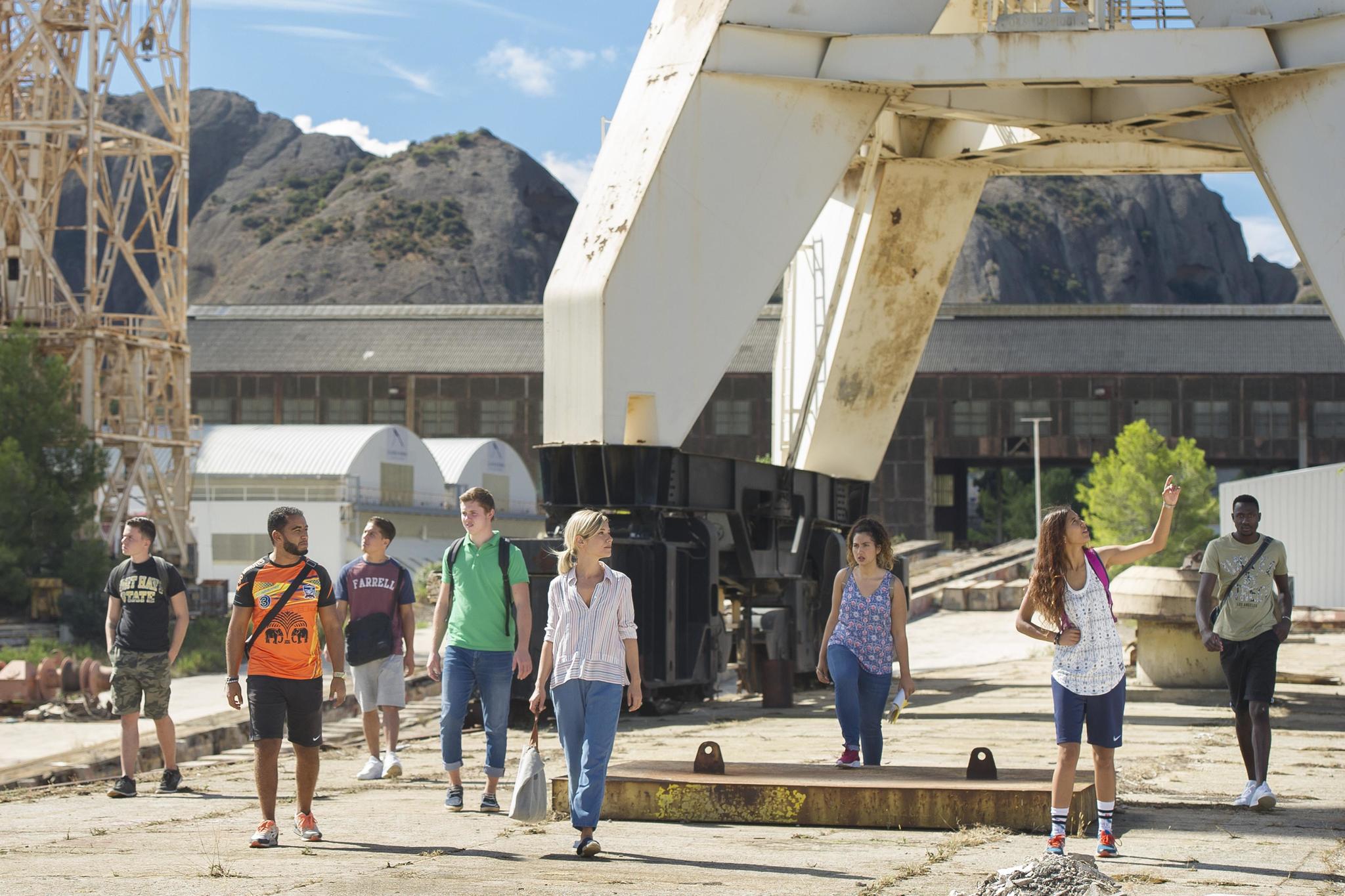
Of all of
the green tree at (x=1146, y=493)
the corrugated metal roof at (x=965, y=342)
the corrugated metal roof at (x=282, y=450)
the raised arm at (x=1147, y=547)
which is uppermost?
the corrugated metal roof at (x=965, y=342)

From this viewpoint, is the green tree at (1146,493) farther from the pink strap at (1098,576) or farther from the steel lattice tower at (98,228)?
the pink strap at (1098,576)

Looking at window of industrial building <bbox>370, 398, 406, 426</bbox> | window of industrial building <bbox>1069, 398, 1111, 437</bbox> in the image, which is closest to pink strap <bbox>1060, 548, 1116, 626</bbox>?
window of industrial building <bbox>1069, 398, 1111, 437</bbox>

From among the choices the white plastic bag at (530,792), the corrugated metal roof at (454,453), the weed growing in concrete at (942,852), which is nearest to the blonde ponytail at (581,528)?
the white plastic bag at (530,792)

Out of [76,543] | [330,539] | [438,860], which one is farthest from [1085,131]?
[330,539]

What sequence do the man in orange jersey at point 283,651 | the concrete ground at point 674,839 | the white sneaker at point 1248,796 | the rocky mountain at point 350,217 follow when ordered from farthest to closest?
the rocky mountain at point 350,217, the white sneaker at point 1248,796, the man in orange jersey at point 283,651, the concrete ground at point 674,839

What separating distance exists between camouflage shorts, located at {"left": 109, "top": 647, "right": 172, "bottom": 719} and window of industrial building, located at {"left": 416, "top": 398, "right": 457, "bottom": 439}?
5310 centimetres

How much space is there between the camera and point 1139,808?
28.2ft

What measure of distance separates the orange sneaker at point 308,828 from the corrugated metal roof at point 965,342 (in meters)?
51.9

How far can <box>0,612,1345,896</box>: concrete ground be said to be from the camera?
632 cm

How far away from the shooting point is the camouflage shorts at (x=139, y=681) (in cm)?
1018

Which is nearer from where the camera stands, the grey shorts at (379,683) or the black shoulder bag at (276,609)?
the black shoulder bag at (276,609)

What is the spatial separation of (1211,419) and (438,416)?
2855 centimetres

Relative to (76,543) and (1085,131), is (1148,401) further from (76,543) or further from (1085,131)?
(1085,131)

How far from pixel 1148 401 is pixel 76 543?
38311 mm
